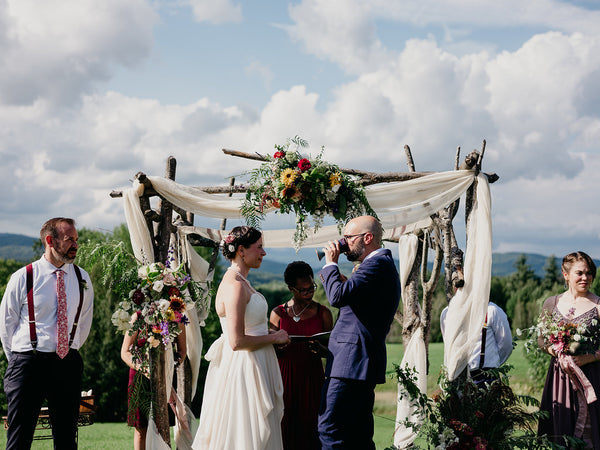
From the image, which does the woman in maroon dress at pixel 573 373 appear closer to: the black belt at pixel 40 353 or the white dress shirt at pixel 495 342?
the white dress shirt at pixel 495 342

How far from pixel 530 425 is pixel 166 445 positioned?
3.25 metres

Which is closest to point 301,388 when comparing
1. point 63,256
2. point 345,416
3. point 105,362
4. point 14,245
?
point 345,416

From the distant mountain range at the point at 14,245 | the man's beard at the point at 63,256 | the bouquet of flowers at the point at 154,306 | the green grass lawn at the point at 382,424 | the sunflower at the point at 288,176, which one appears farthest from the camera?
the distant mountain range at the point at 14,245

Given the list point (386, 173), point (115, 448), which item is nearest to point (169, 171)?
point (386, 173)

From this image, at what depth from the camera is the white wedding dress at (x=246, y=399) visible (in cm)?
437

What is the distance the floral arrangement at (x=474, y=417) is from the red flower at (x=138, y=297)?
225 cm

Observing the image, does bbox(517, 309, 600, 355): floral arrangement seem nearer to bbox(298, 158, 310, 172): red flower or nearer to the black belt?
bbox(298, 158, 310, 172): red flower

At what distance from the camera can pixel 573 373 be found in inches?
204

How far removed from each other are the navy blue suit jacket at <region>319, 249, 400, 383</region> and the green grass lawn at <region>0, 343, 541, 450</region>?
71cm

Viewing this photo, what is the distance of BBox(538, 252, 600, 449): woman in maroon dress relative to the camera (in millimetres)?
5113

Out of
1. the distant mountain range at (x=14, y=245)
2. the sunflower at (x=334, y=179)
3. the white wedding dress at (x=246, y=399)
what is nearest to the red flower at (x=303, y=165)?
the sunflower at (x=334, y=179)

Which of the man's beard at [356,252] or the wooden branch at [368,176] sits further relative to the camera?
the wooden branch at [368,176]

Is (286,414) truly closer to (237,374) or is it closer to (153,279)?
(237,374)

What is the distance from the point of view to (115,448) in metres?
10.3
